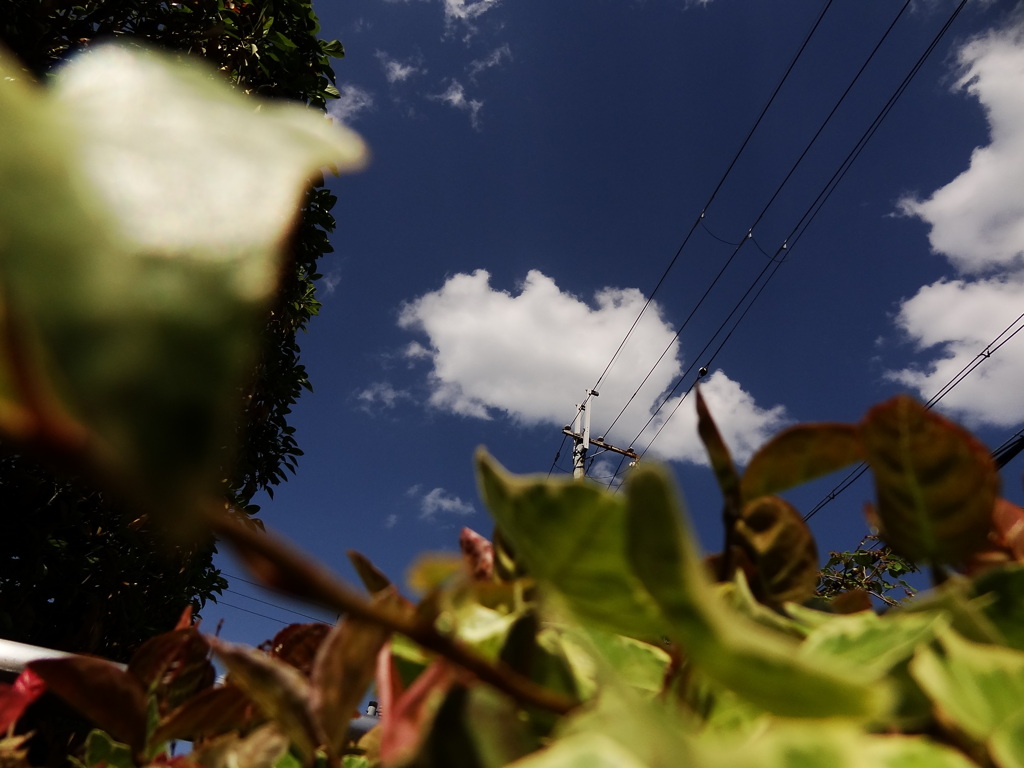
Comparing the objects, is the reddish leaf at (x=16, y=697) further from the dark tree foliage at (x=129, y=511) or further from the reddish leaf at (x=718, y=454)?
the dark tree foliage at (x=129, y=511)

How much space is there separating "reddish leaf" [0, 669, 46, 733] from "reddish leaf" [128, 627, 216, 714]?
0.05 m

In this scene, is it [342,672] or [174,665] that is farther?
[174,665]

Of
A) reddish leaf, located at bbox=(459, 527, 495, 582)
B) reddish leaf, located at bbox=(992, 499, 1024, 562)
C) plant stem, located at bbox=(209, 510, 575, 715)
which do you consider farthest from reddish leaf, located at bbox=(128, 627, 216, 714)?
reddish leaf, located at bbox=(992, 499, 1024, 562)

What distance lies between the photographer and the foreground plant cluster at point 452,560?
11 centimetres

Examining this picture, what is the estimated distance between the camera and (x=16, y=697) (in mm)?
355

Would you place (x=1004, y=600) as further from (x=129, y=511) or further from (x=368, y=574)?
(x=129, y=511)

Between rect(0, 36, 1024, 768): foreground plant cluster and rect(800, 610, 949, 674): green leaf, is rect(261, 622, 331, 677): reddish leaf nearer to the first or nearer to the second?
rect(0, 36, 1024, 768): foreground plant cluster

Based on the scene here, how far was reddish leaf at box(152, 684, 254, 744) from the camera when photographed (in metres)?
0.28

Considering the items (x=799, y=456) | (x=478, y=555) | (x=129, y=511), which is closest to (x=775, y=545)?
(x=799, y=456)

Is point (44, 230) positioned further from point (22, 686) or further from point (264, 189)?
point (22, 686)

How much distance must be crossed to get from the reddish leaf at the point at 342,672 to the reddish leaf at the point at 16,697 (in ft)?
0.66

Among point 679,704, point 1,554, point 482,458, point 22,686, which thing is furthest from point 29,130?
point 1,554

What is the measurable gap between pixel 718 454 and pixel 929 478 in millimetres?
74

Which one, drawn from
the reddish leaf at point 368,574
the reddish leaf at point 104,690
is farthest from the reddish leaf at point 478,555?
the reddish leaf at point 104,690
